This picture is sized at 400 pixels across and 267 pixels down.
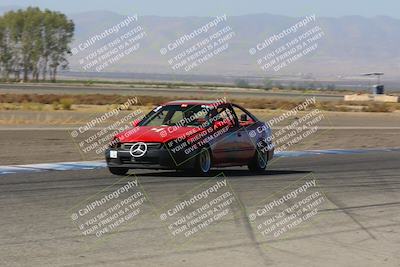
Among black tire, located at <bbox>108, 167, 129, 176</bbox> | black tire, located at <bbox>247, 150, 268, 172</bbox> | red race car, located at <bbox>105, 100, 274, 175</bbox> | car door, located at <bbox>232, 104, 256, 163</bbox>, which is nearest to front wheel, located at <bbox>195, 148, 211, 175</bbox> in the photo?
red race car, located at <bbox>105, 100, 274, 175</bbox>

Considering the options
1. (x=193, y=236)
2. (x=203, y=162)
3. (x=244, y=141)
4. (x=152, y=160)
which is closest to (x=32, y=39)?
(x=244, y=141)

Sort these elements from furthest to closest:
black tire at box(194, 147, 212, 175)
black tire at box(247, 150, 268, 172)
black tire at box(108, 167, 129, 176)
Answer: black tire at box(247, 150, 268, 172) → black tire at box(108, 167, 129, 176) → black tire at box(194, 147, 212, 175)

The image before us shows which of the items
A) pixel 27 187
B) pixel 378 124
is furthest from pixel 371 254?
pixel 378 124

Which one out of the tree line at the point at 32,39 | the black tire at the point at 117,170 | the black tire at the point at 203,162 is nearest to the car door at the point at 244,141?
the black tire at the point at 203,162

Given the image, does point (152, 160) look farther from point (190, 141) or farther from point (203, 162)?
point (203, 162)

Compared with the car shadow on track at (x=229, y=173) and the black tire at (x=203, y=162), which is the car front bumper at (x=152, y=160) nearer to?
the black tire at (x=203, y=162)

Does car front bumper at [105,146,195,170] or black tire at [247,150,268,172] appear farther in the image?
black tire at [247,150,268,172]

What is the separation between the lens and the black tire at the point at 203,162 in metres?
14.6

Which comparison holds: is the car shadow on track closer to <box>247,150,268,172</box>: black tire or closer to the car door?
<box>247,150,268,172</box>: black tire

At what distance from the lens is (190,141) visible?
47.3ft

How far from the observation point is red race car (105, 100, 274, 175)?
14.2 metres

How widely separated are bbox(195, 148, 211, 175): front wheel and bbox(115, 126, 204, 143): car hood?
0.40 meters

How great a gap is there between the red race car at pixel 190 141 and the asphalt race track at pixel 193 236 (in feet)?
1.17

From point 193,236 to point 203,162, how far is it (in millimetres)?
5811
